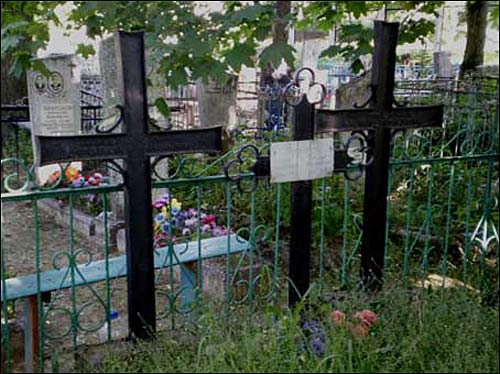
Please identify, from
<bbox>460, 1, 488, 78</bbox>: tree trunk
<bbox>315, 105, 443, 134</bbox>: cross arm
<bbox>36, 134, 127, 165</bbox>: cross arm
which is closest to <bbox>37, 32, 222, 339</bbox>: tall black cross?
<bbox>36, 134, 127, 165</bbox>: cross arm

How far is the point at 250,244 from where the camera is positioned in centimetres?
316

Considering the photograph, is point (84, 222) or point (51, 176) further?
point (51, 176)

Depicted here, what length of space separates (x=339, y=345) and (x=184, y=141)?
1055 millimetres

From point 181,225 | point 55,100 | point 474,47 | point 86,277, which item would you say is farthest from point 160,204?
point 474,47

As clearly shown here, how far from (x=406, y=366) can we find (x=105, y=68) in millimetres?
4215

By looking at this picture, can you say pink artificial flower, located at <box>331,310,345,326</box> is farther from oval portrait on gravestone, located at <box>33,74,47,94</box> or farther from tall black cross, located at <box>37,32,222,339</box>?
oval portrait on gravestone, located at <box>33,74,47,94</box>

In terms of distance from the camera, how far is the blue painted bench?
9.78ft

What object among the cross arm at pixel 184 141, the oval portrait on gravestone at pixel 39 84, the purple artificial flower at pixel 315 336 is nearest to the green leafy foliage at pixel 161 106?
the cross arm at pixel 184 141

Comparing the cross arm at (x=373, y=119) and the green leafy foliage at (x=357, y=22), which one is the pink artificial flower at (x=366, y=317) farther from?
the green leafy foliage at (x=357, y=22)

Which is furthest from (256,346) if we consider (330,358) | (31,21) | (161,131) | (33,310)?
(31,21)

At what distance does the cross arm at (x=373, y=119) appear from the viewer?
3041 mm

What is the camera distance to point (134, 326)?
2.78m

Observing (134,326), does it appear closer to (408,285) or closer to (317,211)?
(408,285)

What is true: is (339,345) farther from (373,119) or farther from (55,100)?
(55,100)
